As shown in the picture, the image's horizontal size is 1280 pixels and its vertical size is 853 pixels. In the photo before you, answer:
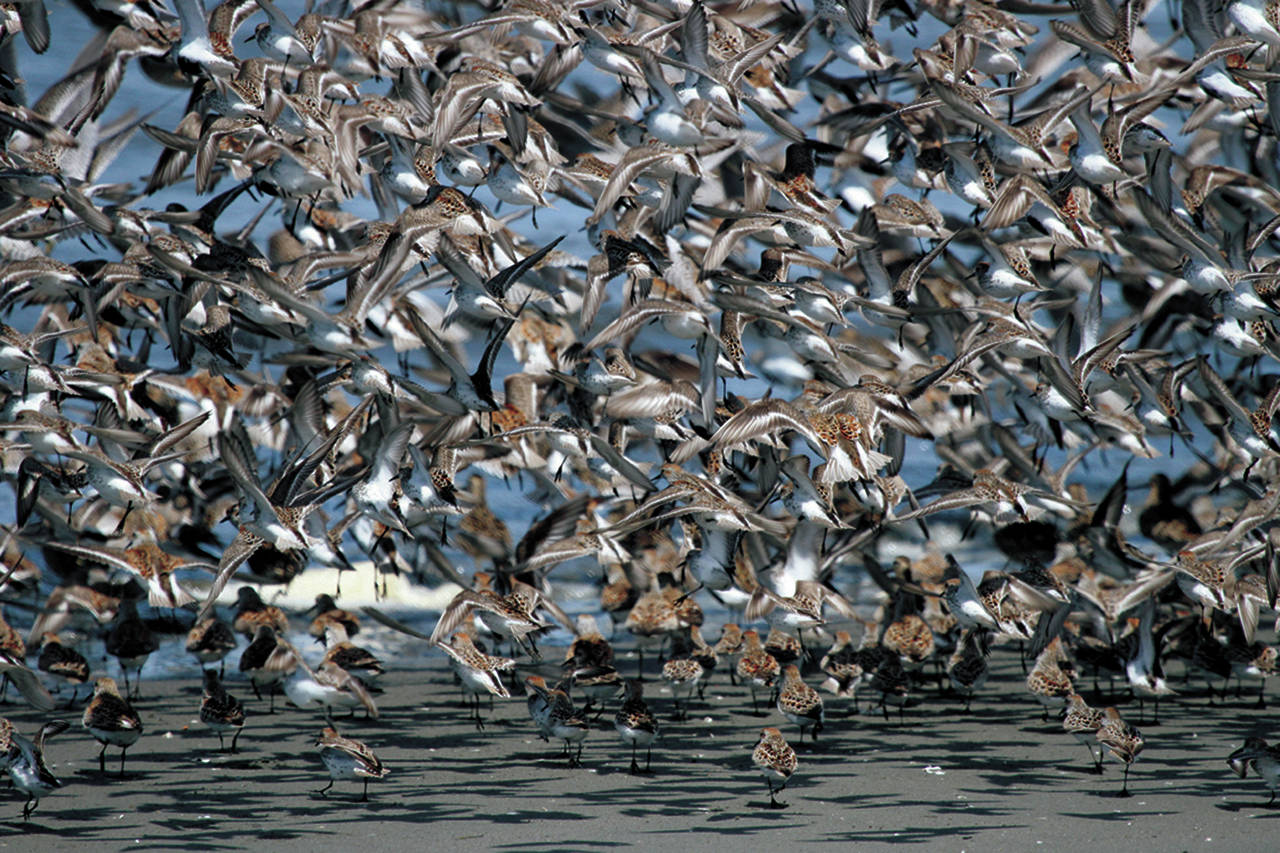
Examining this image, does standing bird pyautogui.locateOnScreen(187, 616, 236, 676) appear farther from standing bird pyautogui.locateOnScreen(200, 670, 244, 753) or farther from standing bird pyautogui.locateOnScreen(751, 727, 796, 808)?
standing bird pyautogui.locateOnScreen(751, 727, 796, 808)

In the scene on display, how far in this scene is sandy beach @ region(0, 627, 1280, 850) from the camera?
6934 millimetres

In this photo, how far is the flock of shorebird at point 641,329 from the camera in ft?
25.3

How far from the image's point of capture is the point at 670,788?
793 centimetres

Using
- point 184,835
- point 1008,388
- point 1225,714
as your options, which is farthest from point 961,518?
point 184,835

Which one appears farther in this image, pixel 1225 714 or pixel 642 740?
pixel 1225 714

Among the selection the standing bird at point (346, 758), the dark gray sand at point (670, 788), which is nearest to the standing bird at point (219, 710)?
the dark gray sand at point (670, 788)

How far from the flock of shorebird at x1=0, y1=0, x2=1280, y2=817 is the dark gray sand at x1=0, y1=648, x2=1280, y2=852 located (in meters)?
0.31

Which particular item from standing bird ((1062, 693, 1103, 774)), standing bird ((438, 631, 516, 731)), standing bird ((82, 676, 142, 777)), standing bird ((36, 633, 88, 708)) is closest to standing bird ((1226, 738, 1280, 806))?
standing bird ((1062, 693, 1103, 774))

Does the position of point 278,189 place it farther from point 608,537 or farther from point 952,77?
point 952,77

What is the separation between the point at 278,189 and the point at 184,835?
416 cm

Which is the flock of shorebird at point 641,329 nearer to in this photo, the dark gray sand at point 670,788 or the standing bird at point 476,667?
the standing bird at point 476,667

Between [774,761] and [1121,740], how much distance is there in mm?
2154

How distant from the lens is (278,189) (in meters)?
8.32

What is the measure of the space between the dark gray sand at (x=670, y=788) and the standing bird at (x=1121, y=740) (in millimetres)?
228
